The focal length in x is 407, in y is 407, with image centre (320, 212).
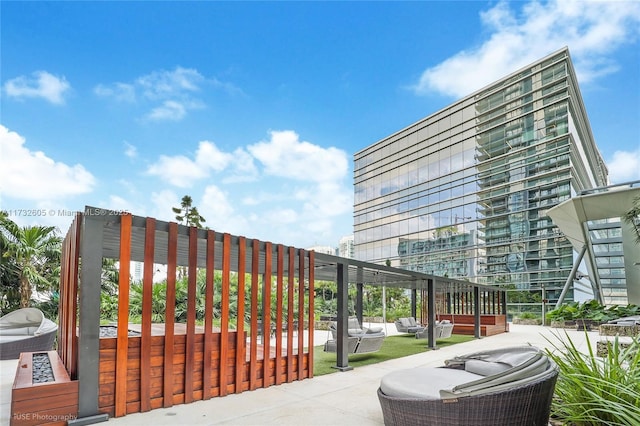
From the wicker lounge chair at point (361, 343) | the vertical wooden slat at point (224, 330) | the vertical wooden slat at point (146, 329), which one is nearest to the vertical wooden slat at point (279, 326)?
the vertical wooden slat at point (224, 330)

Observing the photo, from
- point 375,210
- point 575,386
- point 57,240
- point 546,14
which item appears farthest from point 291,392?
point 375,210

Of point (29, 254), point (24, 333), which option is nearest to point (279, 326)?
point (24, 333)

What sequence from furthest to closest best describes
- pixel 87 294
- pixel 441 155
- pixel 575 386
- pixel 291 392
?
pixel 441 155 < pixel 291 392 < pixel 87 294 < pixel 575 386

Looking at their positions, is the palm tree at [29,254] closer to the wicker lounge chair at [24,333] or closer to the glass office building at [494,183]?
the wicker lounge chair at [24,333]

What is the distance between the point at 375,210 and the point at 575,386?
151 feet

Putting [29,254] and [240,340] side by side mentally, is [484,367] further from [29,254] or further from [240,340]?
[29,254]

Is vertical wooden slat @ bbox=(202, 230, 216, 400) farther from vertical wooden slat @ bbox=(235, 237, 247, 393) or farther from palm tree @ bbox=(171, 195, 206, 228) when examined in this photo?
palm tree @ bbox=(171, 195, 206, 228)

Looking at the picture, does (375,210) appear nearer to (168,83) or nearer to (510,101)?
(510,101)

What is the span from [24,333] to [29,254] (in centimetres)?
296

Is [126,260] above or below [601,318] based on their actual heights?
above

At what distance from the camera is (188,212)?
1005 inches

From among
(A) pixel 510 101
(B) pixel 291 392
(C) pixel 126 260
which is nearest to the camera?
(C) pixel 126 260

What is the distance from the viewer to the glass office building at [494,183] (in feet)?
104

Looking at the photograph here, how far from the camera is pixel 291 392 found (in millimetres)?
6203
